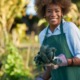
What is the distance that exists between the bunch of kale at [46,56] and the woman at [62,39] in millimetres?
52

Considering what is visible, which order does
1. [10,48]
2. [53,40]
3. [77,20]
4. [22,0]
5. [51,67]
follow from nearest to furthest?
1. [51,67]
2. [53,40]
3. [10,48]
4. [77,20]
5. [22,0]

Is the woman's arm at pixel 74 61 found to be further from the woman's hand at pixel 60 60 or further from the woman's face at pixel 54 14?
the woman's face at pixel 54 14

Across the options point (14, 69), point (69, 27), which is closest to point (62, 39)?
point (69, 27)

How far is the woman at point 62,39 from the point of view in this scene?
3.36 meters

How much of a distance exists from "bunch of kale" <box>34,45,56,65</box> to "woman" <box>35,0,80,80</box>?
0.17ft

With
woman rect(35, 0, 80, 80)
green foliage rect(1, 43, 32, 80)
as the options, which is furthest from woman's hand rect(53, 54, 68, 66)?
green foliage rect(1, 43, 32, 80)

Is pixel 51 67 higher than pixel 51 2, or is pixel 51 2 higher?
pixel 51 2

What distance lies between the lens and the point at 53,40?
11.5 feet

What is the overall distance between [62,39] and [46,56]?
26cm

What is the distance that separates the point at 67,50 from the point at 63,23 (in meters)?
0.26

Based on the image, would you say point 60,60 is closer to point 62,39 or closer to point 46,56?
point 46,56

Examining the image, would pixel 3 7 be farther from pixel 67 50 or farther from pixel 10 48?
pixel 67 50

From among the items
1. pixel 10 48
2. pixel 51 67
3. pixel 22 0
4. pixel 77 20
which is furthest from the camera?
pixel 22 0

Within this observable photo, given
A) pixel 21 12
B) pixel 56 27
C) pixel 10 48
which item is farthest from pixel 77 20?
pixel 56 27
